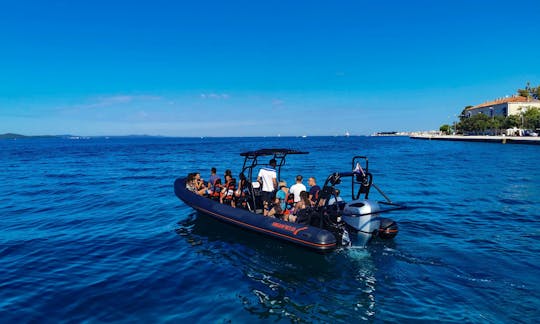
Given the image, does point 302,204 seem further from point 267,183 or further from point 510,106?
point 510,106

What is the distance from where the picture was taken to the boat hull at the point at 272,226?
8.80m

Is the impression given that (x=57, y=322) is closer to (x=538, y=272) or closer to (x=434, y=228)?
(x=538, y=272)

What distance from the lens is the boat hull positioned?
880 cm

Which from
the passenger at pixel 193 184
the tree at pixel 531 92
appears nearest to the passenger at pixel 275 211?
the passenger at pixel 193 184

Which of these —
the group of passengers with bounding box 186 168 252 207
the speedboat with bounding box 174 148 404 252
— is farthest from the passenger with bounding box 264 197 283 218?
the group of passengers with bounding box 186 168 252 207

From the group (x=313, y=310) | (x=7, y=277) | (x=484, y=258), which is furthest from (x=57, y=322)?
(x=484, y=258)

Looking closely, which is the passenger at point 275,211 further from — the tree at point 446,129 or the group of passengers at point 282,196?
the tree at point 446,129

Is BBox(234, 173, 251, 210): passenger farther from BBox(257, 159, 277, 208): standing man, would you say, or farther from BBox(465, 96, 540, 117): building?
BBox(465, 96, 540, 117): building

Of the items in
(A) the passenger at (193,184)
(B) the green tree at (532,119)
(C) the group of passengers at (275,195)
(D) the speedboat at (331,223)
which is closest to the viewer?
(D) the speedboat at (331,223)

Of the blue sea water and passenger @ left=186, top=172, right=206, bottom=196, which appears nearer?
the blue sea water

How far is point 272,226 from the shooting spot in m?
9.81

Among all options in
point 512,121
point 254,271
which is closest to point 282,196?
point 254,271

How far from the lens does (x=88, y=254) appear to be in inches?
399

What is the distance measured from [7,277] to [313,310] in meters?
7.36
